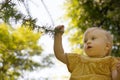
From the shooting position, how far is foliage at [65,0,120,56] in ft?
28.4

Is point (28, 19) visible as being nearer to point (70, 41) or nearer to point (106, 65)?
point (106, 65)

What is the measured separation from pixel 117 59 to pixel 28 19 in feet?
2.33

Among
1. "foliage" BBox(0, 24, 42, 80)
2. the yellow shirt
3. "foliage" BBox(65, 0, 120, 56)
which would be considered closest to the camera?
the yellow shirt

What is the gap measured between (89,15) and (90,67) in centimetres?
663

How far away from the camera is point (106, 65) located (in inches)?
95.6

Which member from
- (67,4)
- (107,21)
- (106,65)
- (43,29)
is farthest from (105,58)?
(67,4)

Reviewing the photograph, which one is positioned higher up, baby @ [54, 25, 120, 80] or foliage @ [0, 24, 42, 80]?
baby @ [54, 25, 120, 80]

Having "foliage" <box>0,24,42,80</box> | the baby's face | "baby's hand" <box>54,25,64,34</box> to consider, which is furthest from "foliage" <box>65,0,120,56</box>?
"baby's hand" <box>54,25,64,34</box>

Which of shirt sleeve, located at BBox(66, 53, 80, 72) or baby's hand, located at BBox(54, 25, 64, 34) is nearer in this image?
baby's hand, located at BBox(54, 25, 64, 34)

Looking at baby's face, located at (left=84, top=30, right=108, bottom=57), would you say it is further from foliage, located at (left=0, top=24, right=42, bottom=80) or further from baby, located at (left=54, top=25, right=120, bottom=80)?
foliage, located at (left=0, top=24, right=42, bottom=80)

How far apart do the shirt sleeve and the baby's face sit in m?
0.08

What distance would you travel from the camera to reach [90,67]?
94.9 inches

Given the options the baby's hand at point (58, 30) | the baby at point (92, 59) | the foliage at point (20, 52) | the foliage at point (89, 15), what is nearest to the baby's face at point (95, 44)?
the baby at point (92, 59)

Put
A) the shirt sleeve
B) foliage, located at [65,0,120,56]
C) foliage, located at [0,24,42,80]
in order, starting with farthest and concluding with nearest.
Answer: foliage, located at [65,0,120,56] → foliage, located at [0,24,42,80] → the shirt sleeve
